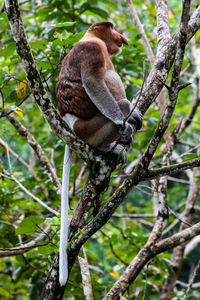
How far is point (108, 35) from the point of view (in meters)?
3.17

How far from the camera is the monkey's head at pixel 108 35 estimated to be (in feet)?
10.2

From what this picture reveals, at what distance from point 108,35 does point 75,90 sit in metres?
0.75

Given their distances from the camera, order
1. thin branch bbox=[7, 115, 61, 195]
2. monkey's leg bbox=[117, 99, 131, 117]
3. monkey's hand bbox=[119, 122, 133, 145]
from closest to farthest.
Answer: monkey's hand bbox=[119, 122, 133, 145] < monkey's leg bbox=[117, 99, 131, 117] < thin branch bbox=[7, 115, 61, 195]

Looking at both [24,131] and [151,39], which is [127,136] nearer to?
[24,131]

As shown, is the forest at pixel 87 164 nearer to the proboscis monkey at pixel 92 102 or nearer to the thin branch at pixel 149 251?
the thin branch at pixel 149 251

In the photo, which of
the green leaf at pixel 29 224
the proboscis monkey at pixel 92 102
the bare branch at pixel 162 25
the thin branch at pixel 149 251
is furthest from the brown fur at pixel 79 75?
the thin branch at pixel 149 251

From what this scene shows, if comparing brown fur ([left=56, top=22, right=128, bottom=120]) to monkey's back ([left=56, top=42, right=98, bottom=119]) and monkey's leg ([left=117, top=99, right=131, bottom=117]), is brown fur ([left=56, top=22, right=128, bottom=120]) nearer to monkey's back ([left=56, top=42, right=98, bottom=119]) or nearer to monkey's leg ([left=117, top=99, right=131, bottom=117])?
monkey's back ([left=56, top=42, right=98, bottom=119])

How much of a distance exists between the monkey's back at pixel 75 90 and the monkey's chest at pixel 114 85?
0.79ft

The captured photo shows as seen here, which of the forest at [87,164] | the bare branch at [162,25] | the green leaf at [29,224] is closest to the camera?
the forest at [87,164]

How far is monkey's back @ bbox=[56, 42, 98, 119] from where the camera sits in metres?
2.73

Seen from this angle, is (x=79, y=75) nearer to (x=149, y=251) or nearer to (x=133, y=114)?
(x=133, y=114)

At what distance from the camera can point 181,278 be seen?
8312 millimetres

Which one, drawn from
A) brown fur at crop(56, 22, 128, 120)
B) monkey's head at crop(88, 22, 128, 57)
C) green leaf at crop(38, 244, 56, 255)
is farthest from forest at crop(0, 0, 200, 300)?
monkey's head at crop(88, 22, 128, 57)

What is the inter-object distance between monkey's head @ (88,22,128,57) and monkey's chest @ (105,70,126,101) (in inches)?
14.8
